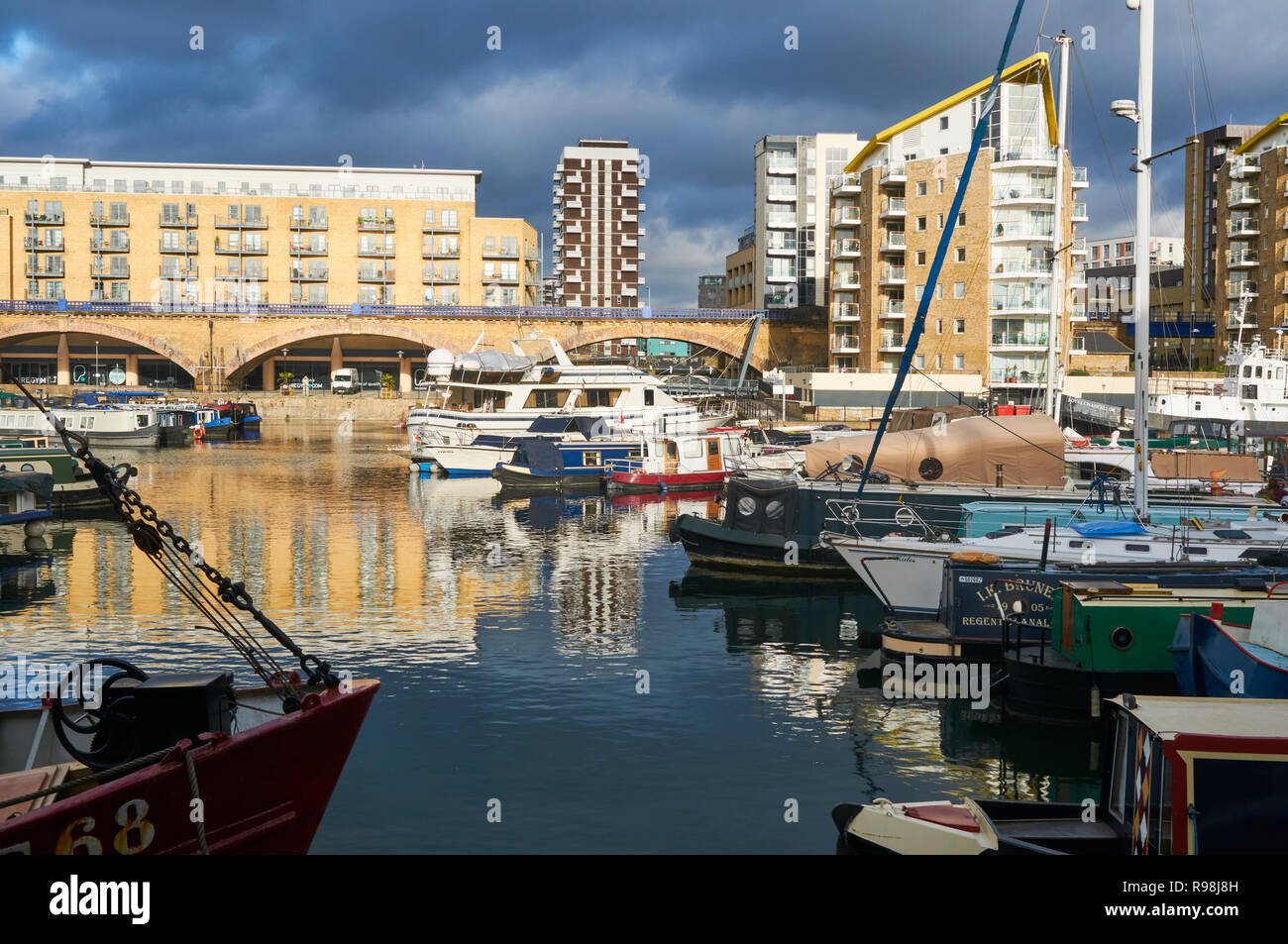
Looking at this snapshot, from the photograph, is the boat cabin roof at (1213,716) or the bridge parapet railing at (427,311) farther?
the bridge parapet railing at (427,311)

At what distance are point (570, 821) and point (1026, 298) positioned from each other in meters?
68.3

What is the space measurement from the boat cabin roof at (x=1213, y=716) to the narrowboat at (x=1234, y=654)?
2570 millimetres

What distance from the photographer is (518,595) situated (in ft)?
87.3

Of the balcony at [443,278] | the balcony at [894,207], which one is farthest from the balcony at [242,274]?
the balcony at [894,207]

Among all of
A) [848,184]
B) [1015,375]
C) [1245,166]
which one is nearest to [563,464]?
[1015,375]

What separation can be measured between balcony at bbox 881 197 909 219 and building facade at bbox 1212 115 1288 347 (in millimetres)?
26002

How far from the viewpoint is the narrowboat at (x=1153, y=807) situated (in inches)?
372

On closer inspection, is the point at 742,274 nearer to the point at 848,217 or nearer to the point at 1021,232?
the point at 848,217

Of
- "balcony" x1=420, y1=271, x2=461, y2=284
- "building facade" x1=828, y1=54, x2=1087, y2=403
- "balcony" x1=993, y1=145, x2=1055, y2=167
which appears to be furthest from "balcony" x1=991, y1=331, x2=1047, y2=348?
"balcony" x1=420, y1=271, x2=461, y2=284

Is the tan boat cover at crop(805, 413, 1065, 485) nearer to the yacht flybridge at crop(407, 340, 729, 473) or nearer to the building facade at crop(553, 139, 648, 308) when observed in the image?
the yacht flybridge at crop(407, 340, 729, 473)

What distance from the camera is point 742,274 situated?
121438mm

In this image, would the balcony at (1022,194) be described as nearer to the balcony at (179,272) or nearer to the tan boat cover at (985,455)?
the tan boat cover at (985,455)
